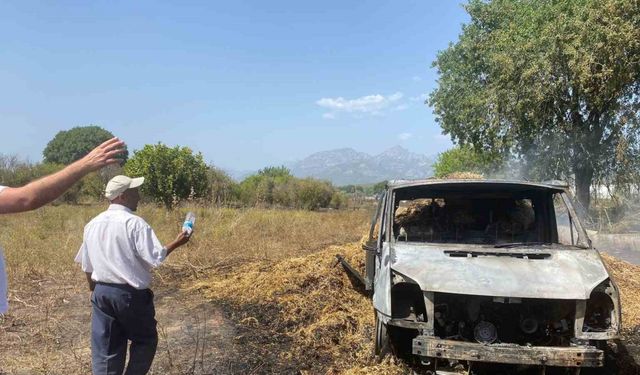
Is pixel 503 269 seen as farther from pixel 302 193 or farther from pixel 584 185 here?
pixel 302 193

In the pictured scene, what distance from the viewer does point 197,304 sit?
721 centimetres

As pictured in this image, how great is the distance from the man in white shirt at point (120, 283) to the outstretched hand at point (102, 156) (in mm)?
1020

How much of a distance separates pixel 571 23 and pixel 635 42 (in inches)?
68.3

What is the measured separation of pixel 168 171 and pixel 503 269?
54.2 feet

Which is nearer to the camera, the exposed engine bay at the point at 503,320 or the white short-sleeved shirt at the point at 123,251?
the white short-sleeved shirt at the point at 123,251

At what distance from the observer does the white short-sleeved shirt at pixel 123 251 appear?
3.41m

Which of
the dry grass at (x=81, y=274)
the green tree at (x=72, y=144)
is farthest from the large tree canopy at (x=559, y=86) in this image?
the green tree at (x=72, y=144)

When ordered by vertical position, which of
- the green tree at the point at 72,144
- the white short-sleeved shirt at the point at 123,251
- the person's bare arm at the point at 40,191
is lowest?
the white short-sleeved shirt at the point at 123,251

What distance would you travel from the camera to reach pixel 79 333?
583 cm

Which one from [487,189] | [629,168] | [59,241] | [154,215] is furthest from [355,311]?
[629,168]

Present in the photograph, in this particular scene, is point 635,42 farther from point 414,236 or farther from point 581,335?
point 581,335

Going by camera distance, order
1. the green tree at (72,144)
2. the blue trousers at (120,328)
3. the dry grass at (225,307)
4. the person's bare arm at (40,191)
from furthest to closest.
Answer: the green tree at (72,144)
the dry grass at (225,307)
the blue trousers at (120,328)
the person's bare arm at (40,191)

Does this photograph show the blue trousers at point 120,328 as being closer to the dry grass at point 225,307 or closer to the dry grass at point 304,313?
the dry grass at point 225,307

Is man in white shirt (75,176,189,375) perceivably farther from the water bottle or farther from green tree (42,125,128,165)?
green tree (42,125,128,165)
